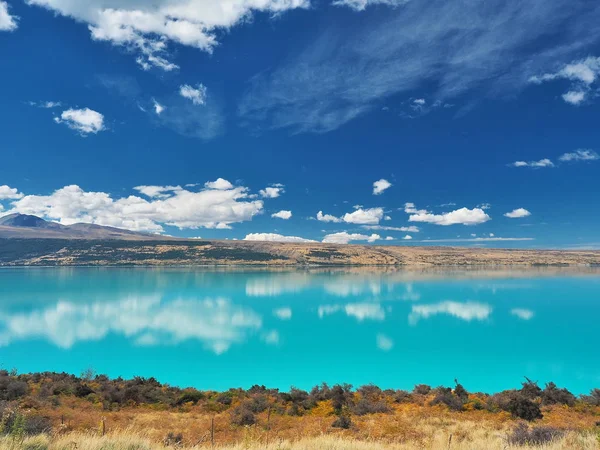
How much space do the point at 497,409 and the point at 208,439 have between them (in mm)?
8359

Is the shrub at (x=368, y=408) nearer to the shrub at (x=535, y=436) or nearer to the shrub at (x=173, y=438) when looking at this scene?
the shrub at (x=535, y=436)

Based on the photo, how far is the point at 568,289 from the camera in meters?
55.5

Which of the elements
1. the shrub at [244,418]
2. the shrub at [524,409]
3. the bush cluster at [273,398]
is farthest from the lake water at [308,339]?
the shrub at [244,418]

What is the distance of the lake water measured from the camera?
18.2 metres

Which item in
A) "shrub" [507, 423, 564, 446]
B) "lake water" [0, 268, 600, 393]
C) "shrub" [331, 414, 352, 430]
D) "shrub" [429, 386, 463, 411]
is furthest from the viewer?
"lake water" [0, 268, 600, 393]

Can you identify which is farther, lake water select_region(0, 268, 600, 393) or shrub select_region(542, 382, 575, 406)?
lake water select_region(0, 268, 600, 393)

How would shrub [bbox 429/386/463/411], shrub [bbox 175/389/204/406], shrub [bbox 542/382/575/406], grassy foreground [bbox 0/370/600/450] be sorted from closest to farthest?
grassy foreground [bbox 0/370/600/450] → shrub [bbox 429/386/463/411] → shrub [bbox 542/382/575/406] → shrub [bbox 175/389/204/406]

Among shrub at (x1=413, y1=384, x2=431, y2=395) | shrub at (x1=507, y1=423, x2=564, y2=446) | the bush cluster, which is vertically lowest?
shrub at (x1=413, y1=384, x2=431, y2=395)

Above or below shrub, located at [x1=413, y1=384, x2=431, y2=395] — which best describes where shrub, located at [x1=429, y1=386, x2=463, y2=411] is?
above

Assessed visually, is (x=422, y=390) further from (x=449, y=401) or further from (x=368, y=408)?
(x=368, y=408)

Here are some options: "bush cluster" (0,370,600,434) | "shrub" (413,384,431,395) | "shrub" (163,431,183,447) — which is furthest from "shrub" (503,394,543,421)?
"shrub" (163,431,183,447)

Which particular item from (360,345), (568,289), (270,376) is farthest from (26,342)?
(568,289)

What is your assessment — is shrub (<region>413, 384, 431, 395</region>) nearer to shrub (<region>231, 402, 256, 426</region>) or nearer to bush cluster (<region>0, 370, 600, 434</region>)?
bush cluster (<region>0, 370, 600, 434</region>)

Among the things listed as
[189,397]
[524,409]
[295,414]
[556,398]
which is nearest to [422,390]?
[524,409]
